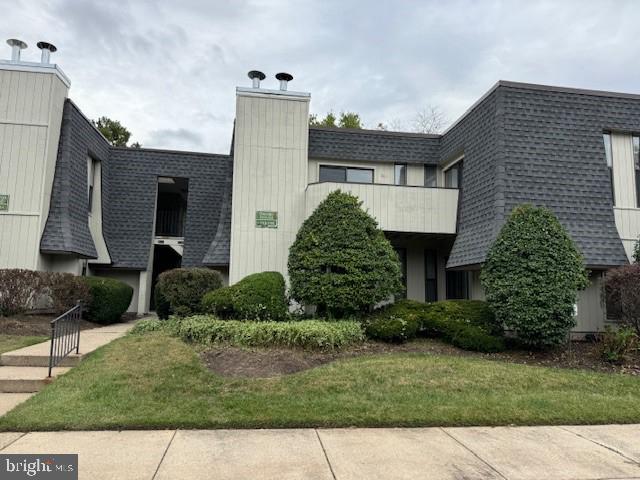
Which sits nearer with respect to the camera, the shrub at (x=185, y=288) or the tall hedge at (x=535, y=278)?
the tall hedge at (x=535, y=278)

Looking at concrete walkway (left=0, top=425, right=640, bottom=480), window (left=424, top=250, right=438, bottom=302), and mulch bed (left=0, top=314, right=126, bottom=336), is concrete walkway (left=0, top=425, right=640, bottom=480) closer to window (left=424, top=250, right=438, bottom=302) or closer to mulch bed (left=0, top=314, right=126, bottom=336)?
mulch bed (left=0, top=314, right=126, bottom=336)

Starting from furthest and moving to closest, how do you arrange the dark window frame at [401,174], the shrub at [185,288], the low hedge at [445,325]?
the dark window frame at [401,174]
the shrub at [185,288]
the low hedge at [445,325]

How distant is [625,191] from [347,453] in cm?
1105

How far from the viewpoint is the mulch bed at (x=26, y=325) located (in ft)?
32.1

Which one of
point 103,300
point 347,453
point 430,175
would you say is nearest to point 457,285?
point 430,175

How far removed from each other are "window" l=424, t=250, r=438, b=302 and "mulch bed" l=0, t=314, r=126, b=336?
10.4 m

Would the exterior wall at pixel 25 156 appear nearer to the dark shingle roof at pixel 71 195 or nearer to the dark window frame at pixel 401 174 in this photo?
the dark shingle roof at pixel 71 195

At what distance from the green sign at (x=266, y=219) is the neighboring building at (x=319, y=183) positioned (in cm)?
3

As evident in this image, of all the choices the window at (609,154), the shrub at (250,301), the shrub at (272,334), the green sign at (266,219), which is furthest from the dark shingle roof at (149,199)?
the window at (609,154)

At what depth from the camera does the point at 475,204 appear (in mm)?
11578

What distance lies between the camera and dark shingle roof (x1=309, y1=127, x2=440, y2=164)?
1405 cm

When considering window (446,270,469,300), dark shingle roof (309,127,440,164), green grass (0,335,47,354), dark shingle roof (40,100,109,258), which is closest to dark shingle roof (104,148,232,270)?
dark shingle roof (40,100,109,258)

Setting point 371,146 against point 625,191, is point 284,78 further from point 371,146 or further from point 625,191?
point 625,191

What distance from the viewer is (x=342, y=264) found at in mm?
10125
